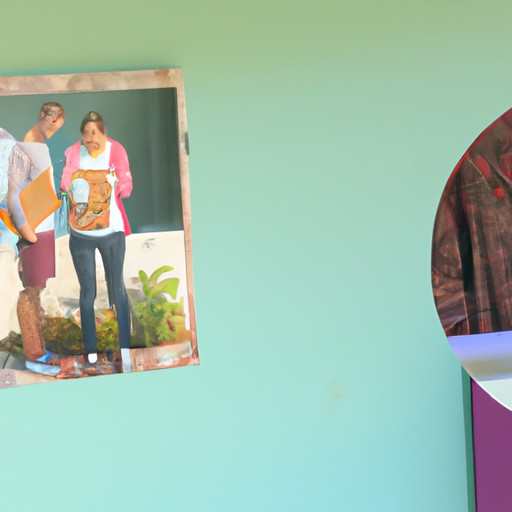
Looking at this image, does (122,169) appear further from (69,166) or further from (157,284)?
(157,284)

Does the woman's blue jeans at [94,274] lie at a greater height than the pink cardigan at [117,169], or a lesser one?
lesser

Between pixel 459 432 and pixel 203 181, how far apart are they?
45.6 inches

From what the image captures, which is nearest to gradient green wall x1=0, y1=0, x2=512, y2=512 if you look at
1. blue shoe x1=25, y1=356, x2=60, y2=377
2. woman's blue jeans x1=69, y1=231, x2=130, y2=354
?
blue shoe x1=25, y1=356, x2=60, y2=377

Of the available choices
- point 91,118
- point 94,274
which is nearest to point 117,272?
point 94,274

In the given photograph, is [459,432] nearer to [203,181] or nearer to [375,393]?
[375,393]

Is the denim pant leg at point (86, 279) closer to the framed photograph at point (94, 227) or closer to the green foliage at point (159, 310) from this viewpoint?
the framed photograph at point (94, 227)

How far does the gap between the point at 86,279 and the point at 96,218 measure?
7.2 inches

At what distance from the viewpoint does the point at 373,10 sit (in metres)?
2.19

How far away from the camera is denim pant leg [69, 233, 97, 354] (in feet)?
6.96

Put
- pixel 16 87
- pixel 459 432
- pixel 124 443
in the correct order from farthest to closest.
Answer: pixel 459 432, pixel 124 443, pixel 16 87

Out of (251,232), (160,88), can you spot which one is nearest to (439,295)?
(251,232)

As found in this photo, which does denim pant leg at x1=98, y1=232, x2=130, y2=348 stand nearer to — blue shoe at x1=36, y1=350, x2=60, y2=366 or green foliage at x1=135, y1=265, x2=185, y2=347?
green foliage at x1=135, y1=265, x2=185, y2=347

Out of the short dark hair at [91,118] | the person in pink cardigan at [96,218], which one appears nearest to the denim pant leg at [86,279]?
the person in pink cardigan at [96,218]

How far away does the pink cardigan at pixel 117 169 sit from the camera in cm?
209
